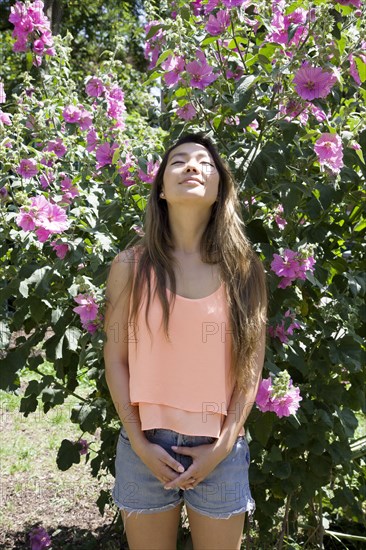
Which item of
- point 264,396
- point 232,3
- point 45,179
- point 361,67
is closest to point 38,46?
point 45,179

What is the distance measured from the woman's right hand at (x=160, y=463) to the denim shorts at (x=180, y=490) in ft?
0.13

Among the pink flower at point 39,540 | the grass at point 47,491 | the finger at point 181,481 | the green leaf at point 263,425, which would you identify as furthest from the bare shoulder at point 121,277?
the pink flower at point 39,540

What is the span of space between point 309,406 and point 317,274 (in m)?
0.41

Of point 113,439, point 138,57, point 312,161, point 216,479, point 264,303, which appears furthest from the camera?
point 138,57

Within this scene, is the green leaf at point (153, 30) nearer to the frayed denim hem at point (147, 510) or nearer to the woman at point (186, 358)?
the woman at point (186, 358)

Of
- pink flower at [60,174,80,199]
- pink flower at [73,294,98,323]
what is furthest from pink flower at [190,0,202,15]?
pink flower at [73,294,98,323]

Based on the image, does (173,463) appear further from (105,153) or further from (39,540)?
(39,540)

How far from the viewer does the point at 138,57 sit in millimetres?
11250

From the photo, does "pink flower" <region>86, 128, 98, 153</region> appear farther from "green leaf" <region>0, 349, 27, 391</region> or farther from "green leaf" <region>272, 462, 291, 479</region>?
"green leaf" <region>272, 462, 291, 479</region>

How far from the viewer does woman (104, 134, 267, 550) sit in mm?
1871

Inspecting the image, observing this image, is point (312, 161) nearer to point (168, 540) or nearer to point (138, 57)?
point (168, 540)

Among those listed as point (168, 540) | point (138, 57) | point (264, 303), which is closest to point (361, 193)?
point (264, 303)

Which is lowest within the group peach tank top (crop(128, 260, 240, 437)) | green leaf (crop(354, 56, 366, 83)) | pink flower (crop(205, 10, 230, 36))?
peach tank top (crop(128, 260, 240, 437))

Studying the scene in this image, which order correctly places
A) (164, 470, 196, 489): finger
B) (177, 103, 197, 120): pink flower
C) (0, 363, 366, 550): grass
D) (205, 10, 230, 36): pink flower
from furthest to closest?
(0, 363, 366, 550): grass
(177, 103, 197, 120): pink flower
(205, 10, 230, 36): pink flower
(164, 470, 196, 489): finger
